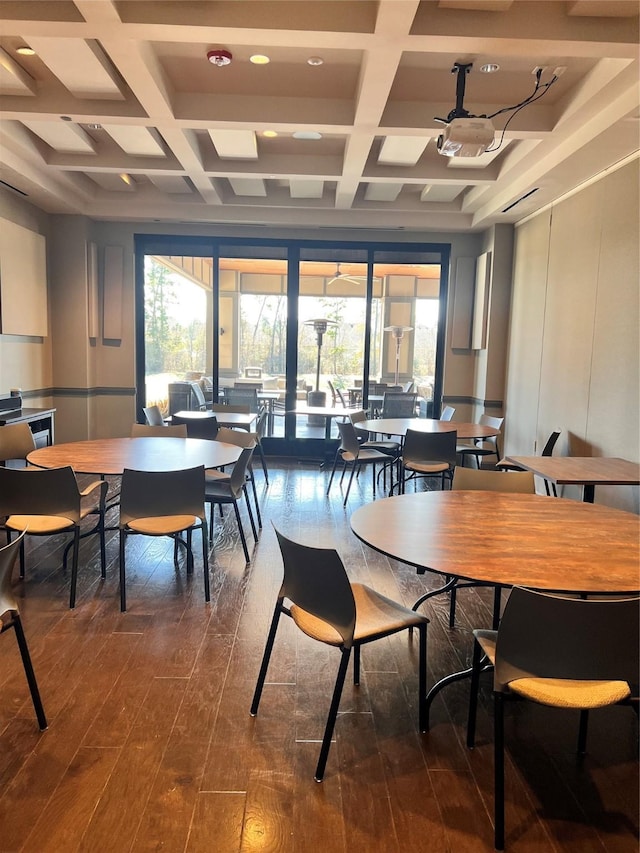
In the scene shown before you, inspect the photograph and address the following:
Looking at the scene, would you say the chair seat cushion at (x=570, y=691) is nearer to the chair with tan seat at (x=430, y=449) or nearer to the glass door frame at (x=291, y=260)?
the chair with tan seat at (x=430, y=449)

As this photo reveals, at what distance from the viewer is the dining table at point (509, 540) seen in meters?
1.82

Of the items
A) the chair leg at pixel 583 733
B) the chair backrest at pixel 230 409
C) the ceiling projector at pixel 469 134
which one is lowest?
the chair leg at pixel 583 733

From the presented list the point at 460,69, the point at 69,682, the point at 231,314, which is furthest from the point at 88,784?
the point at 231,314

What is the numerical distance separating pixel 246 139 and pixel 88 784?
4.49 meters

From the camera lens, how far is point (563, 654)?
5.30 ft

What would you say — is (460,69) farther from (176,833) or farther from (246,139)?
(176,833)

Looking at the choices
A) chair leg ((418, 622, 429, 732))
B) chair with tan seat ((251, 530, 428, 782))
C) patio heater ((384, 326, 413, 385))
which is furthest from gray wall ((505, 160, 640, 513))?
chair with tan seat ((251, 530, 428, 782))

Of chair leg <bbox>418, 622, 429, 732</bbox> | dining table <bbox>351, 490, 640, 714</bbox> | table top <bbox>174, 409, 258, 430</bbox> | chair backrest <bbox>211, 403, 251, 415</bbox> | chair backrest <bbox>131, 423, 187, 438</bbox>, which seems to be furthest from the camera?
chair backrest <bbox>211, 403, 251, 415</bbox>

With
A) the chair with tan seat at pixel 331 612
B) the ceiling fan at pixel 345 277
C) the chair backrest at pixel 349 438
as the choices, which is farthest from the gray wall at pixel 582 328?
the chair with tan seat at pixel 331 612

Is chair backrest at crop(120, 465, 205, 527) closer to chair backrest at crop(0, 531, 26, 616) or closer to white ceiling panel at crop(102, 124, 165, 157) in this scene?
chair backrest at crop(0, 531, 26, 616)

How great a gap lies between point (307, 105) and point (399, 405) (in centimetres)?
403

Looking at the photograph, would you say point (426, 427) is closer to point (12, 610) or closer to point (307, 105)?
point (307, 105)

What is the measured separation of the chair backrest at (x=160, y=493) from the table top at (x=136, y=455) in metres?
0.15

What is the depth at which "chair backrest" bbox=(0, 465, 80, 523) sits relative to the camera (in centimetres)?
300
